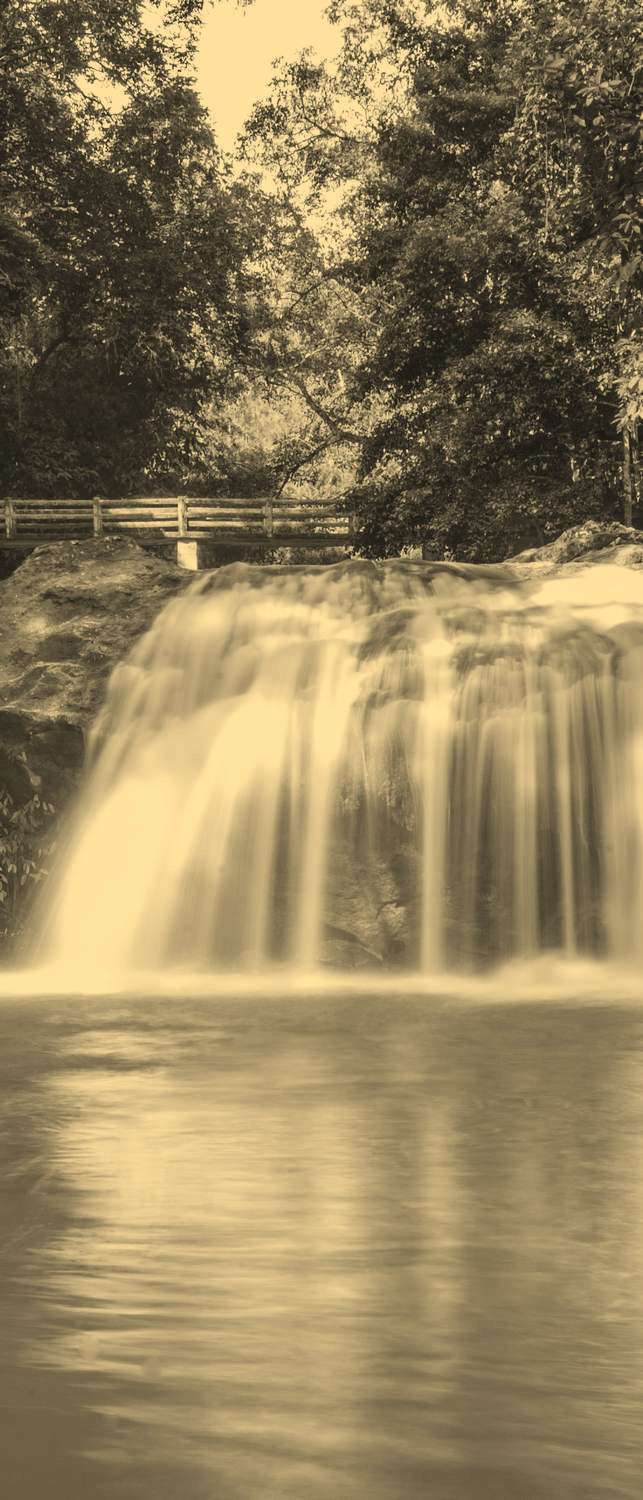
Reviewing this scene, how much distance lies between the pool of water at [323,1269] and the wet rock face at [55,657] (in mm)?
3947

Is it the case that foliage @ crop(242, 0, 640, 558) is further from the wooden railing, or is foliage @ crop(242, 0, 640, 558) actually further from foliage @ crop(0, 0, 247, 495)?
foliage @ crop(0, 0, 247, 495)

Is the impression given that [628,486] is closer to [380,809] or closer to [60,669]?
[60,669]

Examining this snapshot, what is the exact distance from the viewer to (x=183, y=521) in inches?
1275

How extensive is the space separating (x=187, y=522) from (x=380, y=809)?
22.3 metres

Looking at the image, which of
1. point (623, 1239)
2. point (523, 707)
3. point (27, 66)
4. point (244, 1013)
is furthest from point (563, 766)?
point (27, 66)

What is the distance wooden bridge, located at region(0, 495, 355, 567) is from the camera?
104ft

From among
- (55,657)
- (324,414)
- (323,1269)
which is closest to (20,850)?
(55,657)

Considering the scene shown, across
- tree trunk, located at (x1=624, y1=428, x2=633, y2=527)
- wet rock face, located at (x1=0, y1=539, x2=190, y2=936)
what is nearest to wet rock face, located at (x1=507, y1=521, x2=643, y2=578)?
wet rock face, located at (x1=0, y1=539, x2=190, y2=936)

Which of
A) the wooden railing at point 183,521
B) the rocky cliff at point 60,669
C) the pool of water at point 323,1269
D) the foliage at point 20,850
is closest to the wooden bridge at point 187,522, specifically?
the wooden railing at point 183,521

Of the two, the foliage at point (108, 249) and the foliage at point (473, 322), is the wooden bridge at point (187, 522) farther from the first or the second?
the foliage at point (108, 249)

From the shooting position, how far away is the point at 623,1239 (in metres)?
4.84

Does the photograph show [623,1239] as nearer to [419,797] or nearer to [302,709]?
[419,797]

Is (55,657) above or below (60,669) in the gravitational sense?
above

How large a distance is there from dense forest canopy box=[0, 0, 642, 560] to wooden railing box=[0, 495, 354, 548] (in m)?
1.01
